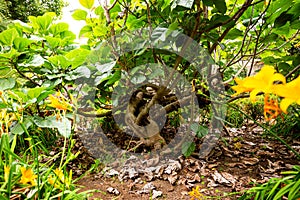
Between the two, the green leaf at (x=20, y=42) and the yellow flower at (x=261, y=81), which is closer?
the yellow flower at (x=261, y=81)

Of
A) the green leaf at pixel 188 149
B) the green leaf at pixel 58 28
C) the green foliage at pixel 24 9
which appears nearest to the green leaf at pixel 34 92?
the green leaf at pixel 58 28

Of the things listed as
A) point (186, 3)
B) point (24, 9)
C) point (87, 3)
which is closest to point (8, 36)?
point (87, 3)

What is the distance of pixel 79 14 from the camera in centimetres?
120

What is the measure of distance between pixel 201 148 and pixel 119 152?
0.56 metres

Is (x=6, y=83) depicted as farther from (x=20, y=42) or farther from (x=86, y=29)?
(x=86, y=29)

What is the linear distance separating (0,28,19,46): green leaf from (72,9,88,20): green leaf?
0.31 m

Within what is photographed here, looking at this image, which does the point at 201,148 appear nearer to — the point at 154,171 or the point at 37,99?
the point at 154,171

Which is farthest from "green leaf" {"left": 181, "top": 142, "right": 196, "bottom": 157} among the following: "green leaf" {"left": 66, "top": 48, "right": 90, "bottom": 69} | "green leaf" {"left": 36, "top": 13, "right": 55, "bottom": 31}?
"green leaf" {"left": 36, "top": 13, "right": 55, "bottom": 31}

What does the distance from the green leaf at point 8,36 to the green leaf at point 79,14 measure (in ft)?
1.00

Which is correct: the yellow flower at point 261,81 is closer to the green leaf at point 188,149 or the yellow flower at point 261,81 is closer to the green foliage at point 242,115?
the green leaf at point 188,149

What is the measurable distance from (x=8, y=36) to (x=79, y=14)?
1.18 ft

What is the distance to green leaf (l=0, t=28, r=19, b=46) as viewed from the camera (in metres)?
1.03

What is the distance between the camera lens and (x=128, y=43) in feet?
3.96

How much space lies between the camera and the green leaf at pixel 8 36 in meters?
1.03
